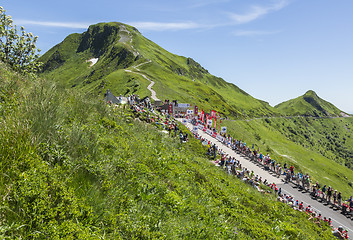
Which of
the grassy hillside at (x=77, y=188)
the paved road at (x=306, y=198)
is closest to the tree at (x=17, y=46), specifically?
the grassy hillside at (x=77, y=188)

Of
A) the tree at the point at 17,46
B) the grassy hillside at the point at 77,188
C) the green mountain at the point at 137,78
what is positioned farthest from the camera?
the green mountain at the point at 137,78

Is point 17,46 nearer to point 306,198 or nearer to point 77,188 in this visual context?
point 77,188

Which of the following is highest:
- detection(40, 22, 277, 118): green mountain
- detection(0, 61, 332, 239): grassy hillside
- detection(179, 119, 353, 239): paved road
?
detection(40, 22, 277, 118): green mountain

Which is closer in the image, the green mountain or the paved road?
the paved road

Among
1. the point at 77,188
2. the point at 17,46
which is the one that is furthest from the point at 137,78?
the point at 77,188

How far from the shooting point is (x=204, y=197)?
27.9 ft

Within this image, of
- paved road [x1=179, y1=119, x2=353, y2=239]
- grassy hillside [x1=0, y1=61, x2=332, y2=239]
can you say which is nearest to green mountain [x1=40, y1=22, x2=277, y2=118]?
→ paved road [x1=179, y1=119, x2=353, y2=239]

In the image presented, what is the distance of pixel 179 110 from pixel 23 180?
4968 centimetres

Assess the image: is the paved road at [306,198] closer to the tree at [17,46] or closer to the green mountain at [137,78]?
the tree at [17,46]

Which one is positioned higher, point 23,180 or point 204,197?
point 23,180

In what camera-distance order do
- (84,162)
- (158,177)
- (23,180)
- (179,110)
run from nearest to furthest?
1. (23,180)
2. (84,162)
3. (158,177)
4. (179,110)

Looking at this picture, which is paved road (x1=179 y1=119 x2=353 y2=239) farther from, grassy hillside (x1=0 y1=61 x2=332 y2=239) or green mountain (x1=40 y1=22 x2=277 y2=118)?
green mountain (x1=40 y1=22 x2=277 y2=118)

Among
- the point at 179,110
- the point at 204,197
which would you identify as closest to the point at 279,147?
the point at 179,110

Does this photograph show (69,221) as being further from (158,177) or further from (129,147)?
(129,147)
